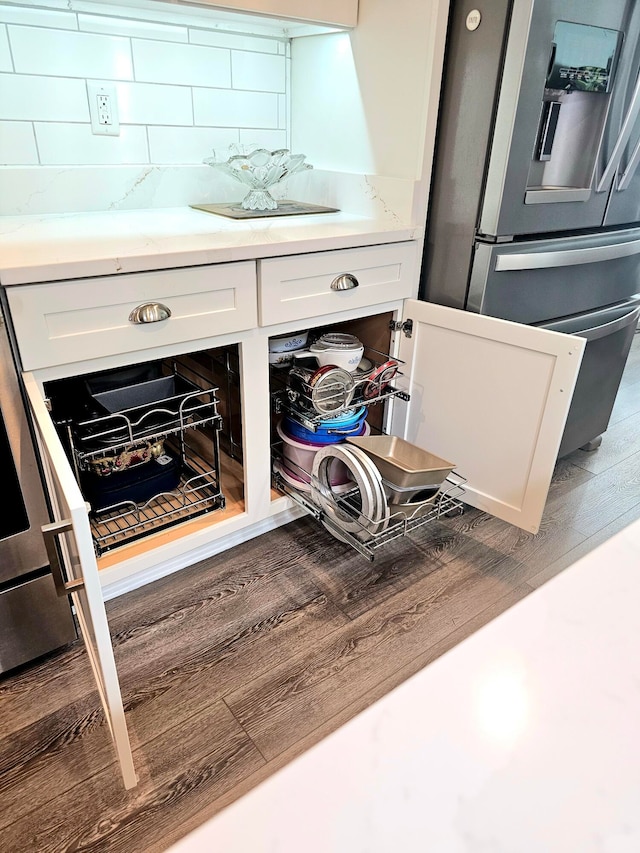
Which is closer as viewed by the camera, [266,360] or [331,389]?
[266,360]

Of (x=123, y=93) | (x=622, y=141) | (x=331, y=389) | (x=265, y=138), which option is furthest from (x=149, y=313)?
(x=622, y=141)

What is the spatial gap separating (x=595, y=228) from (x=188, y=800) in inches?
73.2

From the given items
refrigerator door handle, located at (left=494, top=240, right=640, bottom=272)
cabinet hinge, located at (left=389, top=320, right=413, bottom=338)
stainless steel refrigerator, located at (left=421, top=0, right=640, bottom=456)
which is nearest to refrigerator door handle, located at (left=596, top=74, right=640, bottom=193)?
stainless steel refrigerator, located at (left=421, top=0, right=640, bottom=456)

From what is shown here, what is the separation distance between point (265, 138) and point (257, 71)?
195 mm

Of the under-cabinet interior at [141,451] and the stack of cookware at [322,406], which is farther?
the stack of cookware at [322,406]

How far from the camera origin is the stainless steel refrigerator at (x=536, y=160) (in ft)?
4.69

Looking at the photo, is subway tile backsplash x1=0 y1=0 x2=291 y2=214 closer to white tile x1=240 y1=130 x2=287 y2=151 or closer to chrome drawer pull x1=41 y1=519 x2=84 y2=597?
white tile x1=240 y1=130 x2=287 y2=151

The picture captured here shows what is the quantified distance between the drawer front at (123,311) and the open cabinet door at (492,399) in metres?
0.56

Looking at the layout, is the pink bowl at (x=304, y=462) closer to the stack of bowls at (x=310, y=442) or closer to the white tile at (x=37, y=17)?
the stack of bowls at (x=310, y=442)

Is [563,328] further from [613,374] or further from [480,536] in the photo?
[480,536]

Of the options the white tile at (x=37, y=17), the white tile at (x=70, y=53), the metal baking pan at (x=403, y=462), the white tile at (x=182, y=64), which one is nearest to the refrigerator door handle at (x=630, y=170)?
the metal baking pan at (x=403, y=462)

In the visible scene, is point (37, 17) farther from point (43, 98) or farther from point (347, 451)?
point (347, 451)

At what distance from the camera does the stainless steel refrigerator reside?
4.69 ft

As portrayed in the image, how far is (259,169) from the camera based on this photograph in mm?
1744
